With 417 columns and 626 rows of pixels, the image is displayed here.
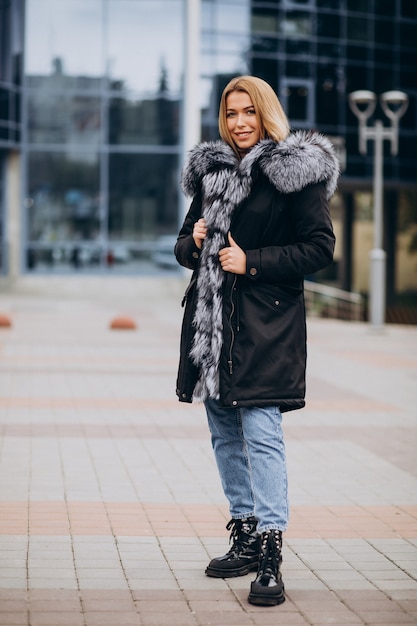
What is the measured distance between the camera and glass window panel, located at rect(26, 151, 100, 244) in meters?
32.3

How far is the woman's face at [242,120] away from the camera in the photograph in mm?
4562

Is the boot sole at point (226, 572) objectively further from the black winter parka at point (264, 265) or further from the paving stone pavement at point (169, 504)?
the black winter parka at point (264, 265)

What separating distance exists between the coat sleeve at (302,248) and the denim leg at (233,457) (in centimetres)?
62

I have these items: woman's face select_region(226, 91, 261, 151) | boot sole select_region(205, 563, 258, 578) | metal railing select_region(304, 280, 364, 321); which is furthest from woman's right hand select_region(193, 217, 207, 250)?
metal railing select_region(304, 280, 364, 321)

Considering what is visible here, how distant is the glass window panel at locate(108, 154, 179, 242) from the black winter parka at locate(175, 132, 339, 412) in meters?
27.8

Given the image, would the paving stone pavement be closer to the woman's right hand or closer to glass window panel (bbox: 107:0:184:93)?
the woman's right hand

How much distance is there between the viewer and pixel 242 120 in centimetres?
457

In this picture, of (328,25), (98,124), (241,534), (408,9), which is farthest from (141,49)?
(241,534)

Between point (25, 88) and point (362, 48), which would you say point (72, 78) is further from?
point (362, 48)

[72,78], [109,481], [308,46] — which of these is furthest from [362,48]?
[109,481]

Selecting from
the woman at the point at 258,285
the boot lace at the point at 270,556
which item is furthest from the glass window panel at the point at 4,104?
the boot lace at the point at 270,556

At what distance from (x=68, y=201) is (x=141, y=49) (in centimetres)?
476

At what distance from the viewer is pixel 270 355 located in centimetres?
443

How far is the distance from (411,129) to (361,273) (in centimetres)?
951
